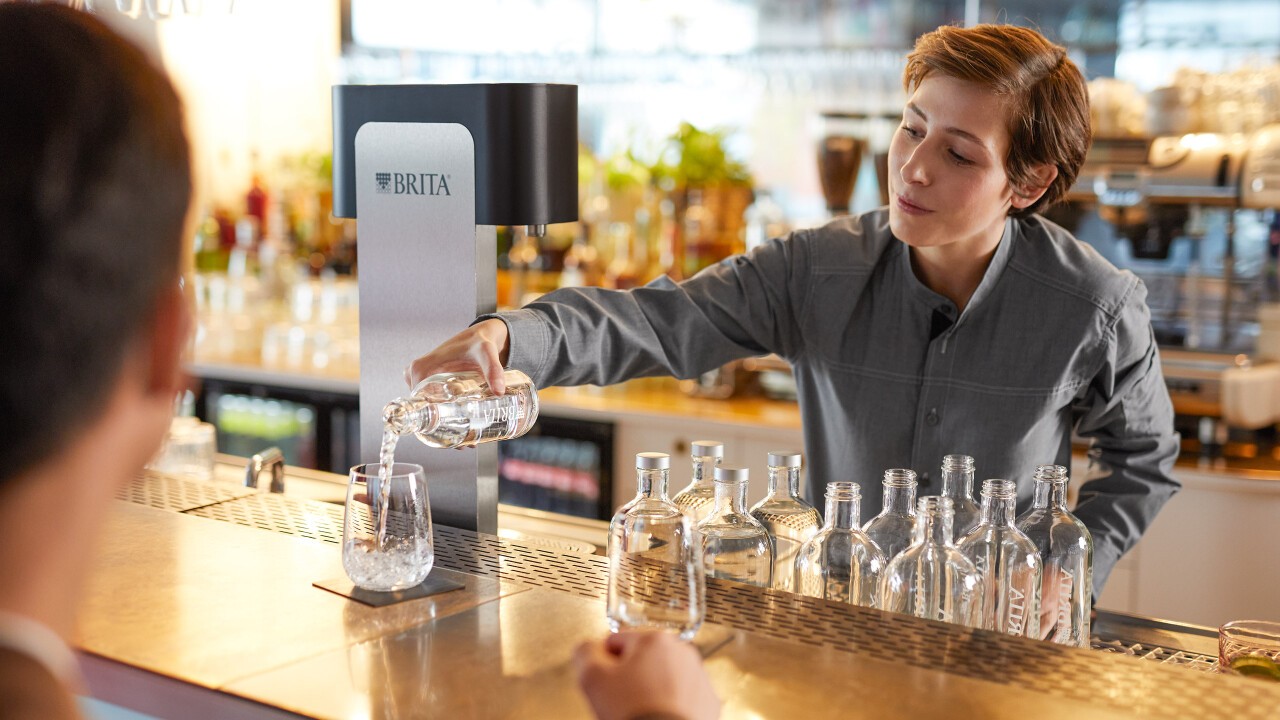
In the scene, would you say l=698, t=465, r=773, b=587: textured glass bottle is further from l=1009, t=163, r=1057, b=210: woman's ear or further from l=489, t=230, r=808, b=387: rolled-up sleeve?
l=1009, t=163, r=1057, b=210: woman's ear

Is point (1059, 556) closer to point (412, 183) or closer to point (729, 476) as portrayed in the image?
point (729, 476)

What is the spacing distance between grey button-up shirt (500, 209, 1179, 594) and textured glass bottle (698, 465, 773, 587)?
0.44 meters

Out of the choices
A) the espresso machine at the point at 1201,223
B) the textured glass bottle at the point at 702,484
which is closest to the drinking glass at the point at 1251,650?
the textured glass bottle at the point at 702,484

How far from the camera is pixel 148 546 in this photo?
5.37ft

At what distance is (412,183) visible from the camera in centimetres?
180

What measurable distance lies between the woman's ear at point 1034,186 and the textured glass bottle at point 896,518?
657 mm

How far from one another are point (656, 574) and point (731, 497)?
0.89ft

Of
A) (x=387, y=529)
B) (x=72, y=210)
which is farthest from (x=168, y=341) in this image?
(x=387, y=529)

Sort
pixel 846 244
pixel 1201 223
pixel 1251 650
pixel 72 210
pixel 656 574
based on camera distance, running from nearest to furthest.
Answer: pixel 72 210, pixel 656 574, pixel 1251 650, pixel 846 244, pixel 1201 223

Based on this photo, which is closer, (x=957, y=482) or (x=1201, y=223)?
(x=957, y=482)

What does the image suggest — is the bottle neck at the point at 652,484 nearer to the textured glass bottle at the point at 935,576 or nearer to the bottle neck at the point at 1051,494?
the textured glass bottle at the point at 935,576

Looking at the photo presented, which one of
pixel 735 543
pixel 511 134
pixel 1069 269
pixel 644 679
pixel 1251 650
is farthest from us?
pixel 1069 269

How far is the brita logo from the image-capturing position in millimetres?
1781

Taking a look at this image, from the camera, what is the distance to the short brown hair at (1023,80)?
6.06 feet
